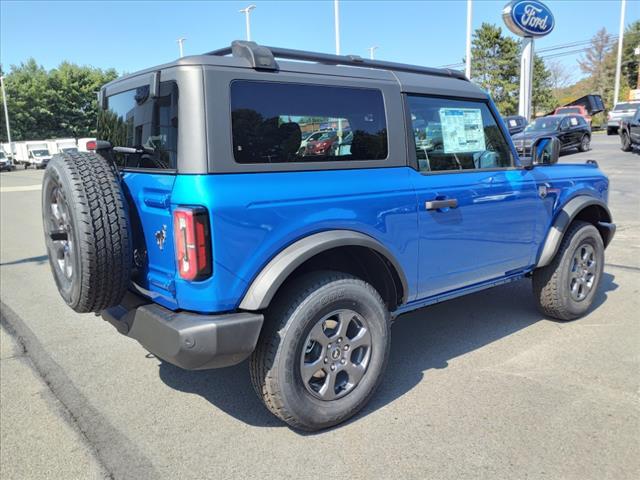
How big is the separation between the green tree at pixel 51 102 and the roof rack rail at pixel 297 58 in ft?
184

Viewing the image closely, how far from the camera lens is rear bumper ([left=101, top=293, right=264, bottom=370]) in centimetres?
253

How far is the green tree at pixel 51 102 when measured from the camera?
53719 mm

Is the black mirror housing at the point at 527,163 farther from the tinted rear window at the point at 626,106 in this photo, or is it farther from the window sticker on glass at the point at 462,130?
the tinted rear window at the point at 626,106

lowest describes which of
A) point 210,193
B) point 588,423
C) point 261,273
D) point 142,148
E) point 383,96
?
point 588,423

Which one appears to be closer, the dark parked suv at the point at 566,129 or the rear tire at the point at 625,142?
the dark parked suv at the point at 566,129

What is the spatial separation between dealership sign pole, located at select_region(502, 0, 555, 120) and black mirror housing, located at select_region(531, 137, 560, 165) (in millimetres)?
18293

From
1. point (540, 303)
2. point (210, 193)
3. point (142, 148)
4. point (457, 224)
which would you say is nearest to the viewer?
point (210, 193)

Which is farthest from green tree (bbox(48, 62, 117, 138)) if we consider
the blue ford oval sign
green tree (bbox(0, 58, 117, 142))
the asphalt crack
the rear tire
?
the asphalt crack

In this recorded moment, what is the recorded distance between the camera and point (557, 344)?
162 inches

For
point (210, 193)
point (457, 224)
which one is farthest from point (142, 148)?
point (457, 224)

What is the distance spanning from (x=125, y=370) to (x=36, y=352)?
2.98 feet

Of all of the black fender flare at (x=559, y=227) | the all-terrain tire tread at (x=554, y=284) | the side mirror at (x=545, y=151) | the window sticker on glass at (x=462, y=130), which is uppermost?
the window sticker on glass at (x=462, y=130)

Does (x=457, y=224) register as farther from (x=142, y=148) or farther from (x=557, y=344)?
(x=142, y=148)

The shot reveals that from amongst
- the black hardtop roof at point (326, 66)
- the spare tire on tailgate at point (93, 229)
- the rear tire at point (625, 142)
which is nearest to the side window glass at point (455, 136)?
the black hardtop roof at point (326, 66)
